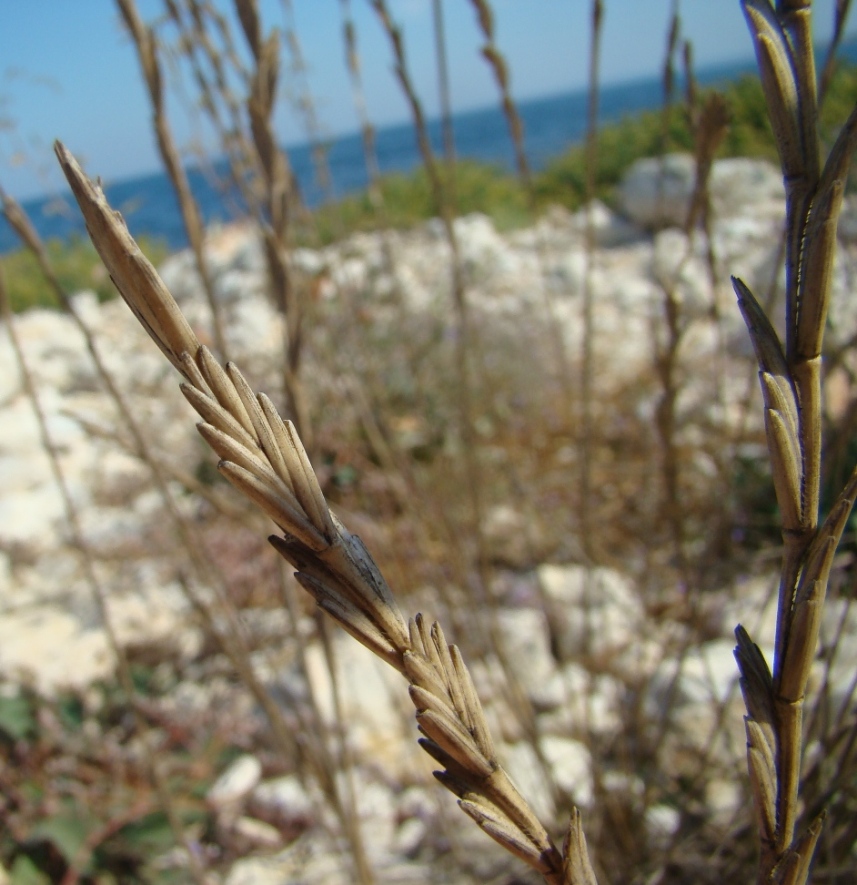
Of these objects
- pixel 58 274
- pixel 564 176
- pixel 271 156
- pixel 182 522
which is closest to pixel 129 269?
pixel 271 156

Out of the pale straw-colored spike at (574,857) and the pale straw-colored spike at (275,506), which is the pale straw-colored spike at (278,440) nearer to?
the pale straw-colored spike at (275,506)

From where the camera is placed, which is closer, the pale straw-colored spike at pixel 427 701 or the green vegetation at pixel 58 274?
the pale straw-colored spike at pixel 427 701

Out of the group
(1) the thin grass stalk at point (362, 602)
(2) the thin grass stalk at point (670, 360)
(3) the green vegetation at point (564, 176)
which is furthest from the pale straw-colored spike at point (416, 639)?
(3) the green vegetation at point (564, 176)

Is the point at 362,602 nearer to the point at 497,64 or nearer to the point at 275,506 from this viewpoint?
the point at 275,506

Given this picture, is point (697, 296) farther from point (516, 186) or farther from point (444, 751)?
point (516, 186)

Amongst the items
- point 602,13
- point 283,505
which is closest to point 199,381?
point 283,505

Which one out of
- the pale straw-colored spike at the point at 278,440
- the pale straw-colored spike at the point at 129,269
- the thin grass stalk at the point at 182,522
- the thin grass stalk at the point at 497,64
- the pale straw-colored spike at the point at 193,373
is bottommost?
the thin grass stalk at the point at 182,522
